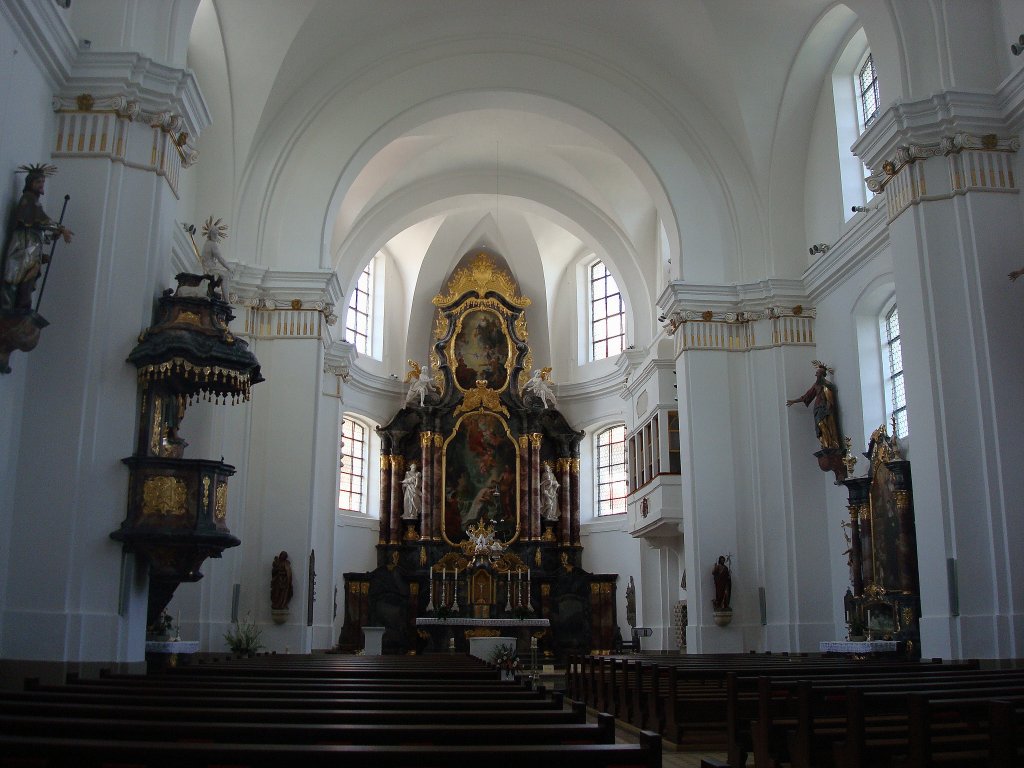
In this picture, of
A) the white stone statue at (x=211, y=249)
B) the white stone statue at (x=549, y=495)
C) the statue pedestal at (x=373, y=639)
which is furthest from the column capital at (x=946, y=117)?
the white stone statue at (x=549, y=495)

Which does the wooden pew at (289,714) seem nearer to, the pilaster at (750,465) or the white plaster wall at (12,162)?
the white plaster wall at (12,162)

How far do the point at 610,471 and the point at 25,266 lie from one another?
1936 cm

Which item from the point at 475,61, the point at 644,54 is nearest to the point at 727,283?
the point at 644,54

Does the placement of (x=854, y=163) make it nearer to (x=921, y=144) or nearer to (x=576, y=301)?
(x=921, y=144)

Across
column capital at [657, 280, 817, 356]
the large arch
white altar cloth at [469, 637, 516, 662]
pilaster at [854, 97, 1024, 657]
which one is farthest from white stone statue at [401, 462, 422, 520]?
pilaster at [854, 97, 1024, 657]

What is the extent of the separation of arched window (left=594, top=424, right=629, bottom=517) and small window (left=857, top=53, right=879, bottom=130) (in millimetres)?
12098

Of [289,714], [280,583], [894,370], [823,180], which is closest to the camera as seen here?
[289,714]

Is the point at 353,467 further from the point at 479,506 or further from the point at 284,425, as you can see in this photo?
the point at 284,425

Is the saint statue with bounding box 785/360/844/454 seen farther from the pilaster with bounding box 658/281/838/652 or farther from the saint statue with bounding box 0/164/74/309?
the saint statue with bounding box 0/164/74/309

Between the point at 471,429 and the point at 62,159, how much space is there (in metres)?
16.7

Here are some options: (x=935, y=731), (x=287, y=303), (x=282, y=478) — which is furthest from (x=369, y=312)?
(x=935, y=731)

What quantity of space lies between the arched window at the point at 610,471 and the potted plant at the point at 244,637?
40.9 ft

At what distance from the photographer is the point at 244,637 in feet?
45.3

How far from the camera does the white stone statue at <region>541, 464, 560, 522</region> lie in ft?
81.3
